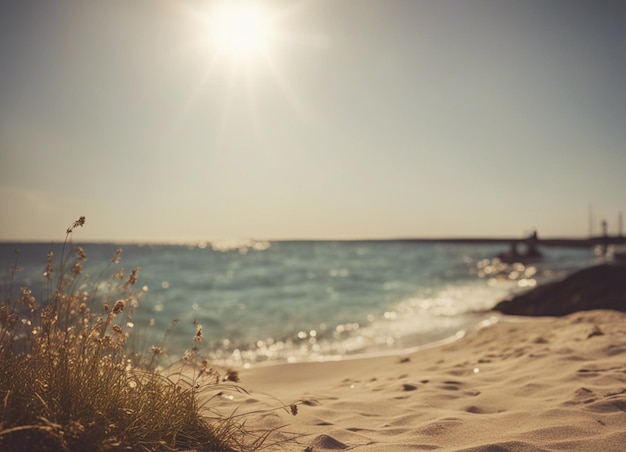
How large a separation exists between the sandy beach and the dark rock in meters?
4.95

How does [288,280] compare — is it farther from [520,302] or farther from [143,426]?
[143,426]

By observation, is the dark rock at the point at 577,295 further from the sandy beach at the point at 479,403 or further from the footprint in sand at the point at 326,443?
the footprint in sand at the point at 326,443

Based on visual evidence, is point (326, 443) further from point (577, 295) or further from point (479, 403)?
point (577, 295)

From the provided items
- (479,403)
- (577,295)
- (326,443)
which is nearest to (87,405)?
(326,443)

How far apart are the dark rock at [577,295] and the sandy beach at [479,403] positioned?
16.2ft

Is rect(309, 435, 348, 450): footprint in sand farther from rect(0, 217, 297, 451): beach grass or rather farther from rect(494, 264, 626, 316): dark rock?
rect(494, 264, 626, 316): dark rock

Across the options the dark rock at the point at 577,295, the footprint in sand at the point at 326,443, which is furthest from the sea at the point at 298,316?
the footprint in sand at the point at 326,443

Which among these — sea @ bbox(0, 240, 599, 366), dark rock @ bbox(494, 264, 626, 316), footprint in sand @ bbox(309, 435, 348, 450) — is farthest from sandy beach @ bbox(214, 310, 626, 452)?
dark rock @ bbox(494, 264, 626, 316)

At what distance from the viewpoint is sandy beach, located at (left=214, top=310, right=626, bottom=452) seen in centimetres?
323

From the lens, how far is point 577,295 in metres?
12.5

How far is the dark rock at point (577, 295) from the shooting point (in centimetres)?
1173

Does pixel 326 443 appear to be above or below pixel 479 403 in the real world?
above

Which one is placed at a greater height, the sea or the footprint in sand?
the footprint in sand

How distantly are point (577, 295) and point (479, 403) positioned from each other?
32.8ft
